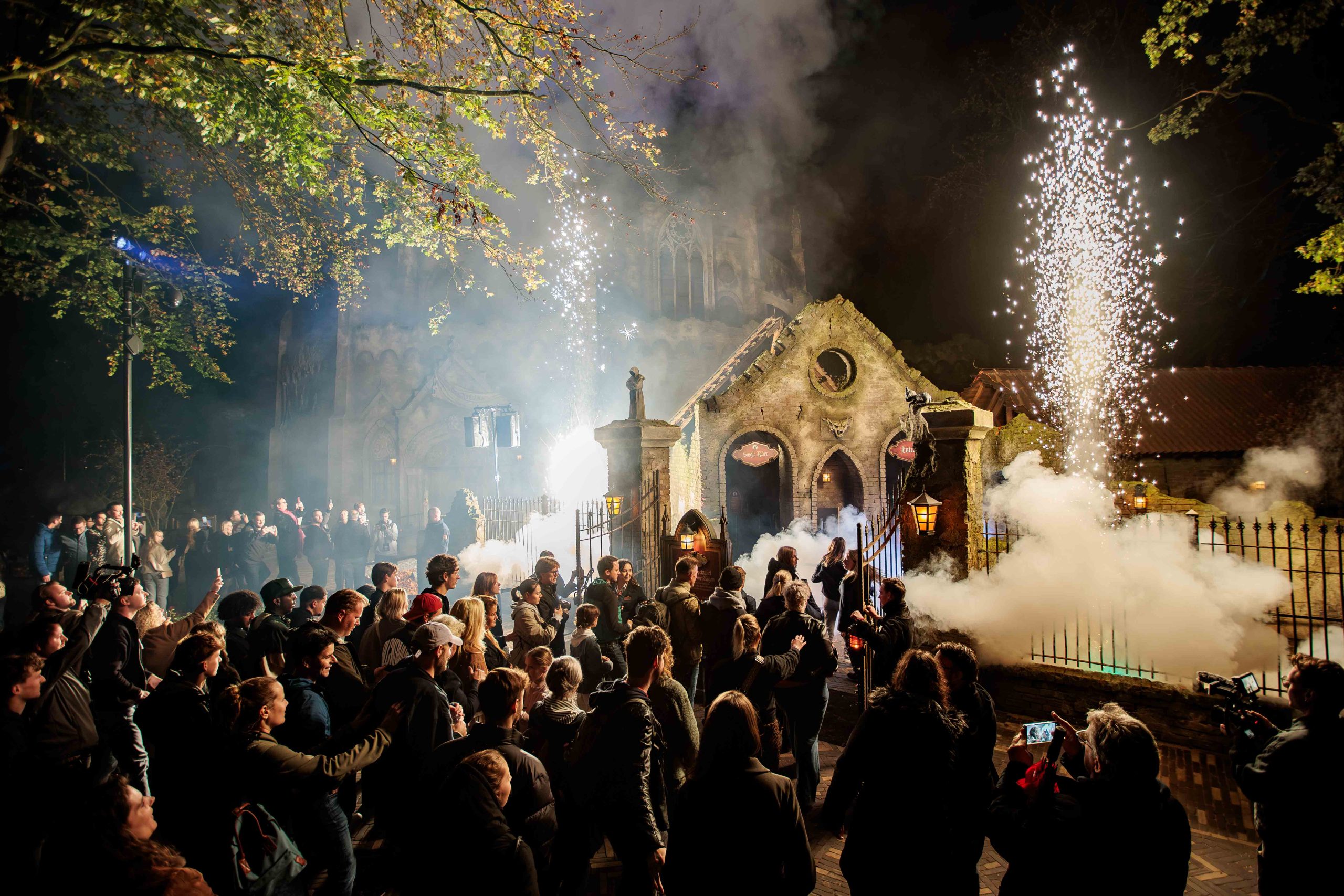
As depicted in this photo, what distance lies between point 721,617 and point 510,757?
131 inches

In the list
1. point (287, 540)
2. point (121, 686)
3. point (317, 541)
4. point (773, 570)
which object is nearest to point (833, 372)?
point (773, 570)

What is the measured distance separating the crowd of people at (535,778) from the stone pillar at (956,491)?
4.99m

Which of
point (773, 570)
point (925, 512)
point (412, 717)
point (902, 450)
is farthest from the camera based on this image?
point (902, 450)

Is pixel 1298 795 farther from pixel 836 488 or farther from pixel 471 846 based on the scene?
pixel 836 488

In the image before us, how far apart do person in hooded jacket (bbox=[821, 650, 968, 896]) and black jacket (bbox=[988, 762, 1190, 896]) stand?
325mm

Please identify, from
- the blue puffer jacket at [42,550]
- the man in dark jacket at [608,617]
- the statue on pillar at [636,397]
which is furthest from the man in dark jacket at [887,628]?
the blue puffer jacket at [42,550]

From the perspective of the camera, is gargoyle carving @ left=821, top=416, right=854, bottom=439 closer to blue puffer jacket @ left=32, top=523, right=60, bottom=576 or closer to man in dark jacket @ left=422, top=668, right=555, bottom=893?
blue puffer jacket @ left=32, top=523, right=60, bottom=576

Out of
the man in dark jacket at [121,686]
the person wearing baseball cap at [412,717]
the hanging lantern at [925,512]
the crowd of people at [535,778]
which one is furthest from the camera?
the hanging lantern at [925,512]

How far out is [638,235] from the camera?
113 ft

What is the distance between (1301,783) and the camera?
3020 mm

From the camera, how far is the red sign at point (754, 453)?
66.1ft

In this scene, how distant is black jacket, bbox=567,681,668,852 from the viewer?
3.20 metres

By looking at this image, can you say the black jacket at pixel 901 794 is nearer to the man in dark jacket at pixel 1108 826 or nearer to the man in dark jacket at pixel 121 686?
the man in dark jacket at pixel 1108 826

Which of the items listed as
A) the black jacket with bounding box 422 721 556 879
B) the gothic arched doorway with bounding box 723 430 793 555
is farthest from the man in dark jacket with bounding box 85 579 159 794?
the gothic arched doorway with bounding box 723 430 793 555
